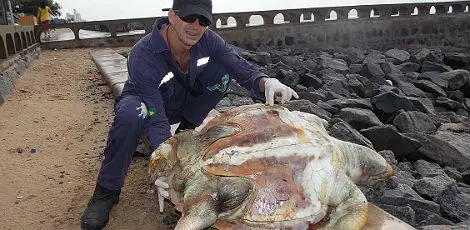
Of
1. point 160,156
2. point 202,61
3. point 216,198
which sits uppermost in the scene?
point 202,61

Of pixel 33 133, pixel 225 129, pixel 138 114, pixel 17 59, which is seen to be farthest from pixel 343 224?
pixel 17 59

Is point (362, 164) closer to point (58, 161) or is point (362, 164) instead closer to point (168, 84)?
point (168, 84)

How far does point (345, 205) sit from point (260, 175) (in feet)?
1.61

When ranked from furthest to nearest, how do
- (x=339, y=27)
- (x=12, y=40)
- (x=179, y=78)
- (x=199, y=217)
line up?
(x=339, y=27) → (x=12, y=40) → (x=179, y=78) → (x=199, y=217)

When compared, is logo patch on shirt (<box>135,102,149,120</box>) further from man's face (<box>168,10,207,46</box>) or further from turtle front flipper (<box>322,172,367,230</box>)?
turtle front flipper (<box>322,172,367,230</box>)

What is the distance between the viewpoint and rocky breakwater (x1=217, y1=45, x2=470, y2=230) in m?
3.29

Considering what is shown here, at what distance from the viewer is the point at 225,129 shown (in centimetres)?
235

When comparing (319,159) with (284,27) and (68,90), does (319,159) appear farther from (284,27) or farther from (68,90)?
(284,27)

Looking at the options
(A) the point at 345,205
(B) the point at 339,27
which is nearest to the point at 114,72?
(A) the point at 345,205

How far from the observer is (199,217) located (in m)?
2.00

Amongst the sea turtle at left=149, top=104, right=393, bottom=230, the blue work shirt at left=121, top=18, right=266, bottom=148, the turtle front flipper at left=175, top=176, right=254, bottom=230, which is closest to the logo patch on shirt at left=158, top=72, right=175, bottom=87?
the blue work shirt at left=121, top=18, right=266, bottom=148

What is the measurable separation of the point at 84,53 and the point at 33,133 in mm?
7177

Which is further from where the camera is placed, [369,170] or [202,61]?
[202,61]

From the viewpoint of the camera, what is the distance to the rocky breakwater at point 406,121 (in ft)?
10.8
